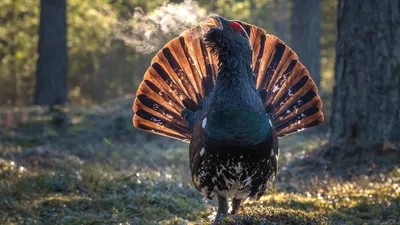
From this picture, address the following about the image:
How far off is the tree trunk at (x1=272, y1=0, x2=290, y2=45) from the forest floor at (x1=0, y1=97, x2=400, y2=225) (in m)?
21.0

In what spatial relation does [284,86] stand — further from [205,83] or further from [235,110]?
[235,110]

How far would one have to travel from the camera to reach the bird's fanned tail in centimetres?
637

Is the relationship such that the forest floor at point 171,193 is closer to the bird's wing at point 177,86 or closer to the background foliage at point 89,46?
the bird's wing at point 177,86

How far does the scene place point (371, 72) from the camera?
356 inches

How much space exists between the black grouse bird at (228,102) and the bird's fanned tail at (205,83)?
0.03ft

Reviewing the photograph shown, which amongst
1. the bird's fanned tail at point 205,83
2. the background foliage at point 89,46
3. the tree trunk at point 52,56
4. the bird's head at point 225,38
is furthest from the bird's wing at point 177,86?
the background foliage at point 89,46

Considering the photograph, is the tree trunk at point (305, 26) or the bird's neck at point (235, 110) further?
the tree trunk at point (305, 26)

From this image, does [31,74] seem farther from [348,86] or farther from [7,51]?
[348,86]

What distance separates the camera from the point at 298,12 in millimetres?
21234

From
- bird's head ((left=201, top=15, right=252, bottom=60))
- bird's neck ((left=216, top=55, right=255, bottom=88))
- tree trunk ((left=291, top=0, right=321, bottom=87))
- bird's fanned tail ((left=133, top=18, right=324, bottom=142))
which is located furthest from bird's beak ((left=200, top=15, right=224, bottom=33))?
tree trunk ((left=291, top=0, right=321, bottom=87))

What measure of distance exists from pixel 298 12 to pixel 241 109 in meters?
16.8

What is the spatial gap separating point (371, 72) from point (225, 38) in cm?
439

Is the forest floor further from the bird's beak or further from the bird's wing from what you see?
the bird's beak

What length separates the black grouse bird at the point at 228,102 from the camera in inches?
201
